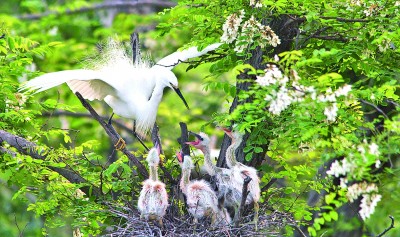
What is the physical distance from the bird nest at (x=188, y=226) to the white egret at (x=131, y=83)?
1.36 meters

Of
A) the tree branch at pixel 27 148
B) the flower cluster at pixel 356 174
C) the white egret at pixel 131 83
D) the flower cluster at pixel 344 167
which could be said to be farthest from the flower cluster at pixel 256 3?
the tree branch at pixel 27 148

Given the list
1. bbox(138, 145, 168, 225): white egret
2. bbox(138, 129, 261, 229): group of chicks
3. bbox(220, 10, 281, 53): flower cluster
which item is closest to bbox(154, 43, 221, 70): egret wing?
bbox(138, 129, 261, 229): group of chicks

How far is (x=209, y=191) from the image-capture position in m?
5.74

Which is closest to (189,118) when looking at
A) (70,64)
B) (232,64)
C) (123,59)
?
(70,64)

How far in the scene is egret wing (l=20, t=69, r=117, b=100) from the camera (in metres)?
6.29

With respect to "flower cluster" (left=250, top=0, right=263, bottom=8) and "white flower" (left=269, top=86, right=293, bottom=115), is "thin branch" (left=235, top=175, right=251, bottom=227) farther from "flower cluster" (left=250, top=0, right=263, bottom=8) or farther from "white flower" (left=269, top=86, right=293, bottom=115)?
"flower cluster" (left=250, top=0, right=263, bottom=8)

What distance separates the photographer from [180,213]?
603 cm

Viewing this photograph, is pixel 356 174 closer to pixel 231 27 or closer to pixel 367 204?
pixel 367 204

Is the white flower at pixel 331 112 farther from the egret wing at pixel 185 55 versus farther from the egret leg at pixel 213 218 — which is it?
the egret wing at pixel 185 55

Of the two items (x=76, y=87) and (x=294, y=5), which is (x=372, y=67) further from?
(x=76, y=87)

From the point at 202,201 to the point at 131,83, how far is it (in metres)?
1.85

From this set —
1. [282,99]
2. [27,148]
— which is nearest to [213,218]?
[282,99]

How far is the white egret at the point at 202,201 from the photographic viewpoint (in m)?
5.67

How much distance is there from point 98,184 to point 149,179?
924mm
